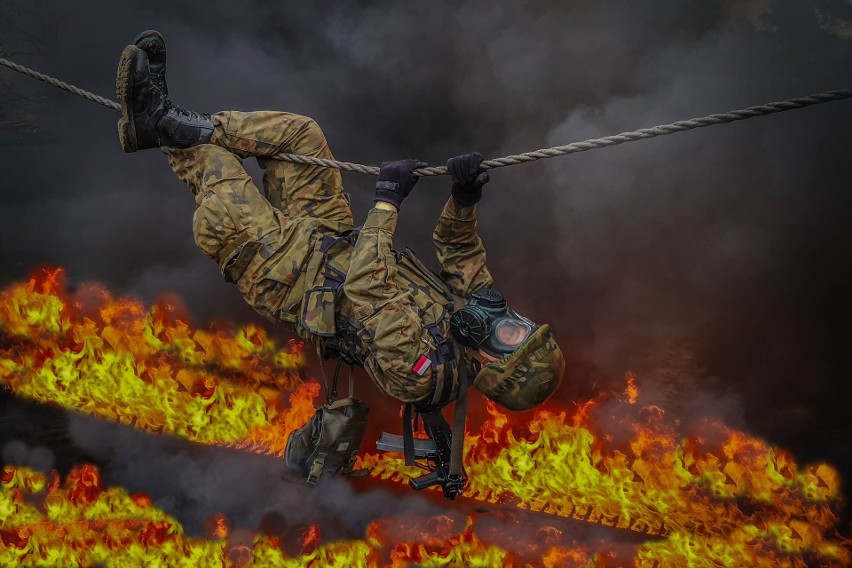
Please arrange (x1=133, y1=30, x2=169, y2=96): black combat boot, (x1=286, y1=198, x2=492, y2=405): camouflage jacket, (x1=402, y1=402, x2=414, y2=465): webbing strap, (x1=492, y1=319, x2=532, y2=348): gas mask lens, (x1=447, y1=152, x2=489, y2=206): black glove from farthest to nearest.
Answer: (x1=402, y1=402, x2=414, y2=465): webbing strap → (x1=133, y1=30, x2=169, y2=96): black combat boot → (x1=492, y1=319, x2=532, y2=348): gas mask lens → (x1=286, y1=198, x2=492, y2=405): camouflage jacket → (x1=447, y1=152, x2=489, y2=206): black glove

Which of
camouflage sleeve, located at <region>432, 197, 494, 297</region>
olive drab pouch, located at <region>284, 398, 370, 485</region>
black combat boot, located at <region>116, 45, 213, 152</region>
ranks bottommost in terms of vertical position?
olive drab pouch, located at <region>284, 398, 370, 485</region>

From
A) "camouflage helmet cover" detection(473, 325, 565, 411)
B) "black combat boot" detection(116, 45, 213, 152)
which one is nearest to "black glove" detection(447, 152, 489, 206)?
"camouflage helmet cover" detection(473, 325, 565, 411)

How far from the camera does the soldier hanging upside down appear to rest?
3418 mm

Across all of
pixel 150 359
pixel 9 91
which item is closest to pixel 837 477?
pixel 150 359

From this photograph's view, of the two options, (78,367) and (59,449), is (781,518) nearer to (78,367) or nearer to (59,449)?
(59,449)

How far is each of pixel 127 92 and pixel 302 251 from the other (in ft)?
4.32

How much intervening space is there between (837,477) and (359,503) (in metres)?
5.40

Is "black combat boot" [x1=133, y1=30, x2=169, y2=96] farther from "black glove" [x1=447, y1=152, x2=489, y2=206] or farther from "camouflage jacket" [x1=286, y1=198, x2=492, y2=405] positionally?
"black glove" [x1=447, y1=152, x2=489, y2=206]

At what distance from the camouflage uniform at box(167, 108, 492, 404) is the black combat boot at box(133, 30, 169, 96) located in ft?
1.29

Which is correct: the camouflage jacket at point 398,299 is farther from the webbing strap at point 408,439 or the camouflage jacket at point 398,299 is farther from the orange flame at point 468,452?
the orange flame at point 468,452

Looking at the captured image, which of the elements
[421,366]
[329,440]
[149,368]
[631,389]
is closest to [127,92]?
[421,366]

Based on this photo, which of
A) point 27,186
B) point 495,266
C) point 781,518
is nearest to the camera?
point 781,518

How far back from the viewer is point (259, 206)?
373 cm

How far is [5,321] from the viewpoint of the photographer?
30.1ft
